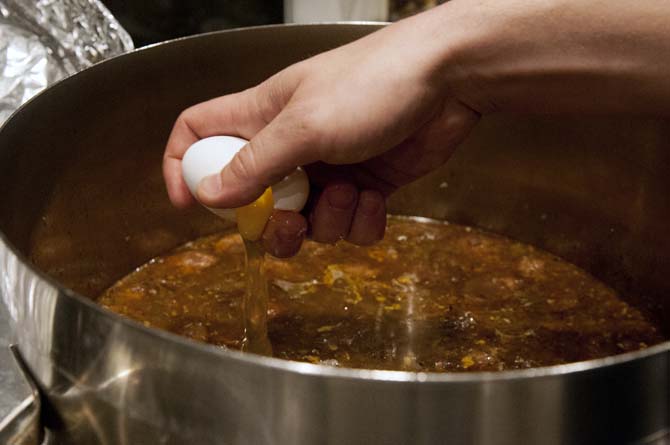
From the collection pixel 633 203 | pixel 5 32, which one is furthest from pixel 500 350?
pixel 5 32

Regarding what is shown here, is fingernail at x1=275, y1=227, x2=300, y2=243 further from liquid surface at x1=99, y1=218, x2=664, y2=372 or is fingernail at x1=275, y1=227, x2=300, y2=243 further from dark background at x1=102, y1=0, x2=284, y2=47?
dark background at x1=102, y1=0, x2=284, y2=47

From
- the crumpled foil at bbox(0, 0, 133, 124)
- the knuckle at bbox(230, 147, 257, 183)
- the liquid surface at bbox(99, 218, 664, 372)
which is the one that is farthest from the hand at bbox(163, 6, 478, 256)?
the crumpled foil at bbox(0, 0, 133, 124)

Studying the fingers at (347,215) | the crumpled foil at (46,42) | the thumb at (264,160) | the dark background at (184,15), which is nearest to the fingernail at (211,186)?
the thumb at (264,160)

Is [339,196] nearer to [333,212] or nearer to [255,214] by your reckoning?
[333,212]

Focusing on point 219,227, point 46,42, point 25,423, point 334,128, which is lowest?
point 25,423

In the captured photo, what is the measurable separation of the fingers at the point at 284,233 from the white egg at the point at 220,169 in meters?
0.03

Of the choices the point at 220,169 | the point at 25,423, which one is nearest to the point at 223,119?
the point at 220,169

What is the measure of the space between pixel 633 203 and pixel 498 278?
0.22 m

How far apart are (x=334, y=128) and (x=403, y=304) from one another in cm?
39

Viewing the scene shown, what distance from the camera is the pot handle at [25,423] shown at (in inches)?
27.2

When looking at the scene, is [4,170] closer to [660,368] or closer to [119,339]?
[119,339]

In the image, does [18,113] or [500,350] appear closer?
[18,113]

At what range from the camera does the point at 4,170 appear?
0.88 meters

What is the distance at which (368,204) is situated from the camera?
115 cm
